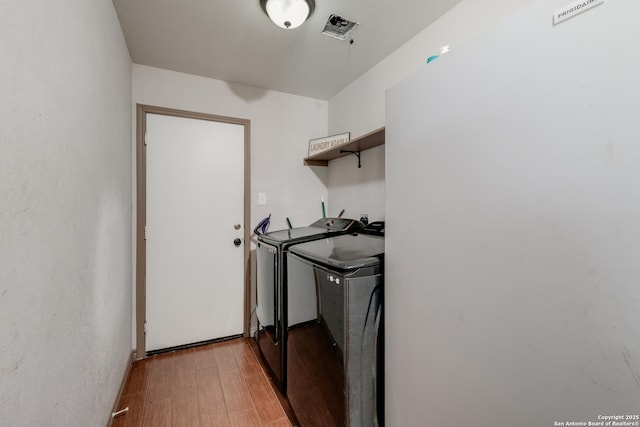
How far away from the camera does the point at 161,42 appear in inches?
73.9

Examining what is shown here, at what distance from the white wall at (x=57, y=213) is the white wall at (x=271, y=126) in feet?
2.52

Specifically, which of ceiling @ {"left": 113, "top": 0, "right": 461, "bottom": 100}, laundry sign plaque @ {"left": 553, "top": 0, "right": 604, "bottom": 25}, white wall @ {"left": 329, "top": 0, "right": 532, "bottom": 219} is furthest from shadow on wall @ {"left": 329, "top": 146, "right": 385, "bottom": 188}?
laundry sign plaque @ {"left": 553, "top": 0, "right": 604, "bottom": 25}

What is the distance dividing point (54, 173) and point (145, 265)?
158 cm

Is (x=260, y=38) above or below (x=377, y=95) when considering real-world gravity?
above

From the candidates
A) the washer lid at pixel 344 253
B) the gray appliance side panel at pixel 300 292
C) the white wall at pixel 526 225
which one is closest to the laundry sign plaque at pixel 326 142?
the washer lid at pixel 344 253

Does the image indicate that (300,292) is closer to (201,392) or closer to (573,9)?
(201,392)

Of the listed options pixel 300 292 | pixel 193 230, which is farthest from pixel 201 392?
pixel 193 230

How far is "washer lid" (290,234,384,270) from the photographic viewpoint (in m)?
1.09

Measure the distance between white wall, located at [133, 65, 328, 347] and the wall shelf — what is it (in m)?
0.09

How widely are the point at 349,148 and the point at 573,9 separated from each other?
178 centimetres

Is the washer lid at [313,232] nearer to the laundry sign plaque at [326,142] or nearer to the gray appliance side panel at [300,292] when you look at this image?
the gray appliance side panel at [300,292]

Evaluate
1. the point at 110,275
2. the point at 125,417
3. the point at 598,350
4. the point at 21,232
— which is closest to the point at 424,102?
the point at 598,350

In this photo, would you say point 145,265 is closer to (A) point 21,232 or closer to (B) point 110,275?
(B) point 110,275

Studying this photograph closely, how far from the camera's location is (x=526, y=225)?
618 millimetres
